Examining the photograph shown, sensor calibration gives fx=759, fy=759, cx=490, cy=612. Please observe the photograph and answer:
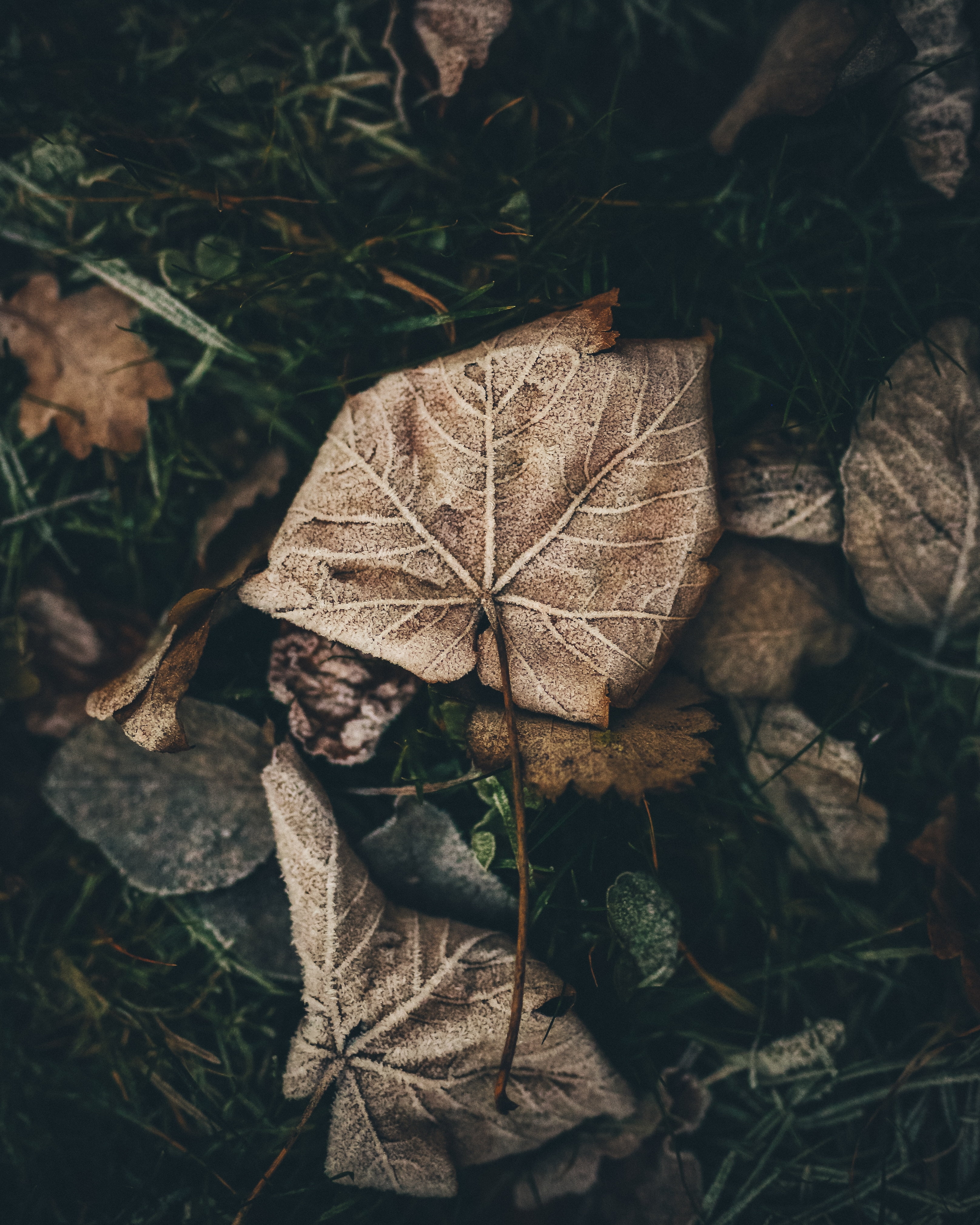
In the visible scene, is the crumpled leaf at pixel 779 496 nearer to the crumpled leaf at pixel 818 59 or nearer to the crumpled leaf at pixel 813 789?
the crumpled leaf at pixel 813 789

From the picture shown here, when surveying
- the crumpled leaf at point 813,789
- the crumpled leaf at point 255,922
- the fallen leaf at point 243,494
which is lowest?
the crumpled leaf at point 255,922

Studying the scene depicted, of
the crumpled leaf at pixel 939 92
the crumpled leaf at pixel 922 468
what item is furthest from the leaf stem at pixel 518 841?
the crumpled leaf at pixel 939 92

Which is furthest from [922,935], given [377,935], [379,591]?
[379,591]

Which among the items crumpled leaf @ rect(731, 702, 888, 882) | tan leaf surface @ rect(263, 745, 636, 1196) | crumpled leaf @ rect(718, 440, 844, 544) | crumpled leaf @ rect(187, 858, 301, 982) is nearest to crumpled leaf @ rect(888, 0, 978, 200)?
crumpled leaf @ rect(718, 440, 844, 544)

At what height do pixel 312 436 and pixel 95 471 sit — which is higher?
pixel 312 436

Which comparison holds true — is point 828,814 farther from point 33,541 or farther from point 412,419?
point 33,541

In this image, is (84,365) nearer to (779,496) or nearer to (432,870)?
(432,870)
